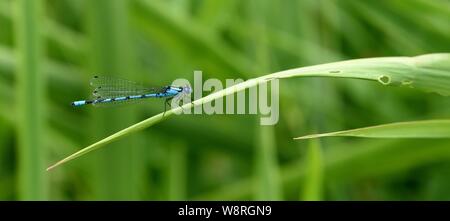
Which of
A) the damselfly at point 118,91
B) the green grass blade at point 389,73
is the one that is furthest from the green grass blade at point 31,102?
the green grass blade at point 389,73

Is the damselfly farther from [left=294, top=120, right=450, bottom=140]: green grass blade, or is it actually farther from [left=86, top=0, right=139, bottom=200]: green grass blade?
[left=294, top=120, right=450, bottom=140]: green grass blade

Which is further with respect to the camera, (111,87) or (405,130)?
(111,87)

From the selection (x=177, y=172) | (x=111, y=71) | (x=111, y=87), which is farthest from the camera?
(x=177, y=172)

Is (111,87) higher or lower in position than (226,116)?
lower

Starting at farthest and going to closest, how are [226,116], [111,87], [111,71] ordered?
1. [226,116]
2. [111,71]
3. [111,87]

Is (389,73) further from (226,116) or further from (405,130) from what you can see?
(226,116)

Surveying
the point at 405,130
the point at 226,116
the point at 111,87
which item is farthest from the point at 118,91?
the point at 226,116

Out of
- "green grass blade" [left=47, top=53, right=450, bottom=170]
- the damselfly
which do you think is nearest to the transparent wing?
the damselfly
